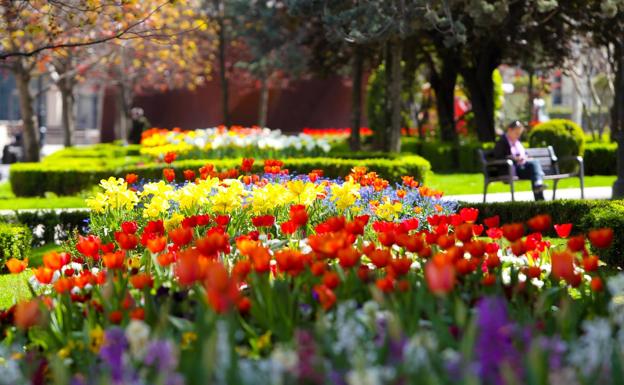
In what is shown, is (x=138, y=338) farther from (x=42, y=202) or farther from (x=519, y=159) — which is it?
(x=42, y=202)

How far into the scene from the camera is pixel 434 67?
97.3ft

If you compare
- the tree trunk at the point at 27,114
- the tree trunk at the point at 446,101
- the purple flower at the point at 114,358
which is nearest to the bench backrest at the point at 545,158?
the tree trunk at the point at 27,114

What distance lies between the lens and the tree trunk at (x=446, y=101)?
29.4m

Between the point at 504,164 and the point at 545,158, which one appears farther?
the point at 545,158

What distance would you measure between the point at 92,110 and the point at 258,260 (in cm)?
6855

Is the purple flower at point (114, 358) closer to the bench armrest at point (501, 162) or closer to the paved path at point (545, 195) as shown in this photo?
the bench armrest at point (501, 162)

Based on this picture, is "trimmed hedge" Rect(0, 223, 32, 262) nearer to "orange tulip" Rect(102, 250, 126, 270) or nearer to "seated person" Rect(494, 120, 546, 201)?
"orange tulip" Rect(102, 250, 126, 270)

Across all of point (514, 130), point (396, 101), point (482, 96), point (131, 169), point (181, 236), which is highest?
point (482, 96)

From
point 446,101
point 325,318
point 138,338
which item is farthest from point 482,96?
point 138,338

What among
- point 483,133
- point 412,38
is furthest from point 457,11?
point 483,133

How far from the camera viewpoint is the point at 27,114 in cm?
2416

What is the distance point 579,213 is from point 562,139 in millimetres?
11958

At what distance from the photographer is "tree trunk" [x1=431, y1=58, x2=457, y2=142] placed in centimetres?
2939

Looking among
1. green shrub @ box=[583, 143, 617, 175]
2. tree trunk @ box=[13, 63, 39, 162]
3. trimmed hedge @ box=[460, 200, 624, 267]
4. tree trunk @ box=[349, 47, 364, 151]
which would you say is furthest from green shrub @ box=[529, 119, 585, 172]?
tree trunk @ box=[13, 63, 39, 162]
